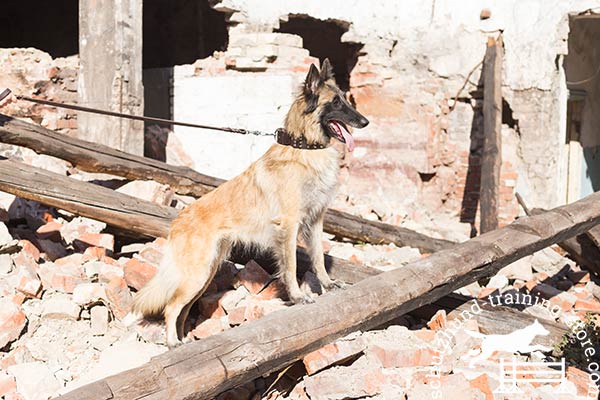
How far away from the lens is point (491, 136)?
9.23 meters

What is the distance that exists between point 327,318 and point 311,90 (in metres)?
1.68

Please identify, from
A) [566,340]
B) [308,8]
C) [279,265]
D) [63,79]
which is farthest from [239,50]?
[566,340]

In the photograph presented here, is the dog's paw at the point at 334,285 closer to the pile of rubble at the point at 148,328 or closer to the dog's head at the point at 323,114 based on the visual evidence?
the pile of rubble at the point at 148,328

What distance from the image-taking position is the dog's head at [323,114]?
4.74m

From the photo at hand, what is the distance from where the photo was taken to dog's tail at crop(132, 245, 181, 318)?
4570 millimetres

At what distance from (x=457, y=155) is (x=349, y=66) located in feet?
7.24

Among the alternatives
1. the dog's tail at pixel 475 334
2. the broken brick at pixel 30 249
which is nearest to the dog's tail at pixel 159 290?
the broken brick at pixel 30 249

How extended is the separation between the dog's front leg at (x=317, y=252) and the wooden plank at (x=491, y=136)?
4.44 meters

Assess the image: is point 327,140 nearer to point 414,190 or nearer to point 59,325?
point 59,325

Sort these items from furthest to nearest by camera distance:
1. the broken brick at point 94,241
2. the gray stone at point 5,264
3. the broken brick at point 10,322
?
the broken brick at point 94,241 < the gray stone at point 5,264 < the broken brick at point 10,322

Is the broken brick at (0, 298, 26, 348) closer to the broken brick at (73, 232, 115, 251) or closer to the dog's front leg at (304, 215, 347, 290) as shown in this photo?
the broken brick at (73, 232, 115, 251)

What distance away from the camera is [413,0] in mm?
10086

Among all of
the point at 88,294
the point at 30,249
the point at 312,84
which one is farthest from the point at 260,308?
the point at 30,249

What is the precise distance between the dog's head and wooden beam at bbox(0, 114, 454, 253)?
2315 mm
